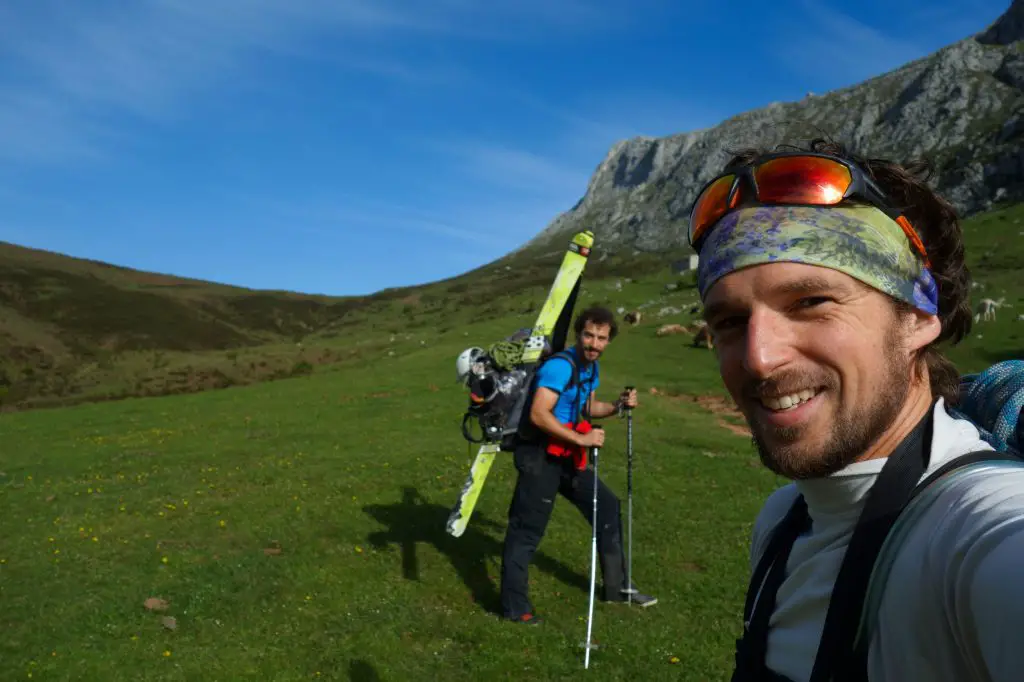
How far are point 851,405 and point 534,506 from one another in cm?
727

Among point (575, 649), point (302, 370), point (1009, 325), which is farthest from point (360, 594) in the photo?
point (302, 370)

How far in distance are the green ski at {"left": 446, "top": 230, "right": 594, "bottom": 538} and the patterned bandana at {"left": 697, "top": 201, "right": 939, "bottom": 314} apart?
22.4 feet

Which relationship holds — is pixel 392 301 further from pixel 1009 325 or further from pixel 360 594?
pixel 360 594

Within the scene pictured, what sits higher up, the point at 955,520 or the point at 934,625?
the point at 955,520

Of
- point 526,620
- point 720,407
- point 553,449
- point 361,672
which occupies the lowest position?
point 361,672

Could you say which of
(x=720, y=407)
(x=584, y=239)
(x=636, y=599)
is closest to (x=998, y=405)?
(x=636, y=599)

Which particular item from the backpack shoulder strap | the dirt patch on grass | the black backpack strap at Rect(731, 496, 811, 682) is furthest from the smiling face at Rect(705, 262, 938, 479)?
the dirt patch on grass

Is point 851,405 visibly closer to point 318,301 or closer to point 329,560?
point 329,560

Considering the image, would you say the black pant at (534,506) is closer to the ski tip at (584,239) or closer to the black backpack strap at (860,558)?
the ski tip at (584,239)

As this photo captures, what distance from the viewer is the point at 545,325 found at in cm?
1056

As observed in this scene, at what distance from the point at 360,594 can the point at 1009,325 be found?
34.1m

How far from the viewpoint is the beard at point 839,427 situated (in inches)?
76.9

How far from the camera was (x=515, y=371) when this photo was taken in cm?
934

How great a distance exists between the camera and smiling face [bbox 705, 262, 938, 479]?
1.97m
